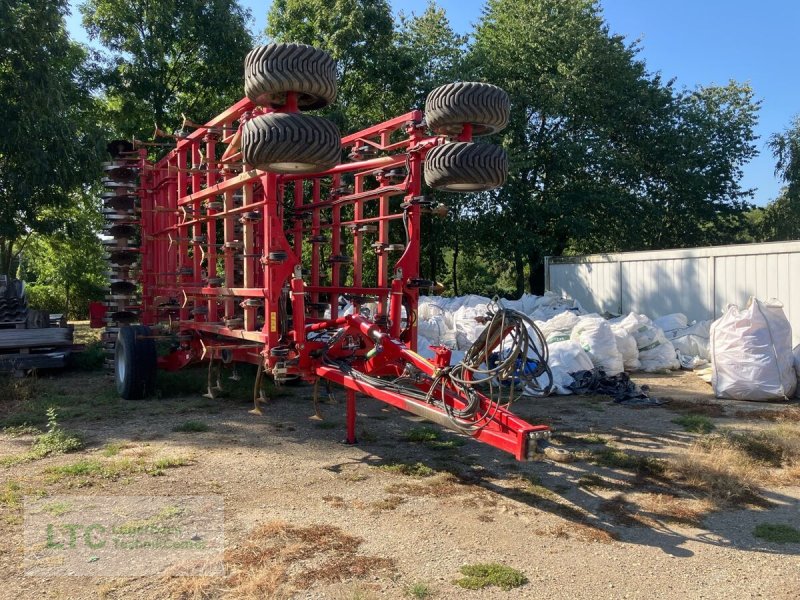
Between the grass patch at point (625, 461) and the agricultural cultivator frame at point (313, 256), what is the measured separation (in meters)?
0.89

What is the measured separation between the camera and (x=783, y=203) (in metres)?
27.9

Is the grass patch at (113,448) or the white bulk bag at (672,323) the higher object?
the white bulk bag at (672,323)

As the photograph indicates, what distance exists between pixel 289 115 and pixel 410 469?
9.19 feet

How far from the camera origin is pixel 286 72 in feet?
15.4

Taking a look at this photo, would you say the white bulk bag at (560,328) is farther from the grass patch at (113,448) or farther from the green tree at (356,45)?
the green tree at (356,45)

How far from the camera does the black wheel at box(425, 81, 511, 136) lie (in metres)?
5.00

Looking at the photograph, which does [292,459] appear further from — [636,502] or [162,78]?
[162,78]

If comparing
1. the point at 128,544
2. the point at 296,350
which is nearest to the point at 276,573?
the point at 128,544

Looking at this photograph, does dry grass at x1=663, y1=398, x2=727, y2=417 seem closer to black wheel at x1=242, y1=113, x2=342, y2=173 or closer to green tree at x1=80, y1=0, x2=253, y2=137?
black wheel at x1=242, y1=113, x2=342, y2=173

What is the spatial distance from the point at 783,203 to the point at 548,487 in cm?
2799

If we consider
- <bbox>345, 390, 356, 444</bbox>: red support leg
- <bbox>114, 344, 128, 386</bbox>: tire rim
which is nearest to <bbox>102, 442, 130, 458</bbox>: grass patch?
<bbox>345, 390, 356, 444</bbox>: red support leg

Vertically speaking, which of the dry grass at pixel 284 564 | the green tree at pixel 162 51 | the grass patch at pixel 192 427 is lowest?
the dry grass at pixel 284 564

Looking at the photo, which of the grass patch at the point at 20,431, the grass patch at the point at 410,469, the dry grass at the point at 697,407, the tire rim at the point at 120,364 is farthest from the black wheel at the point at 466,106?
the tire rim at the point at 120,364

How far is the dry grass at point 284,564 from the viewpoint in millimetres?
3250
